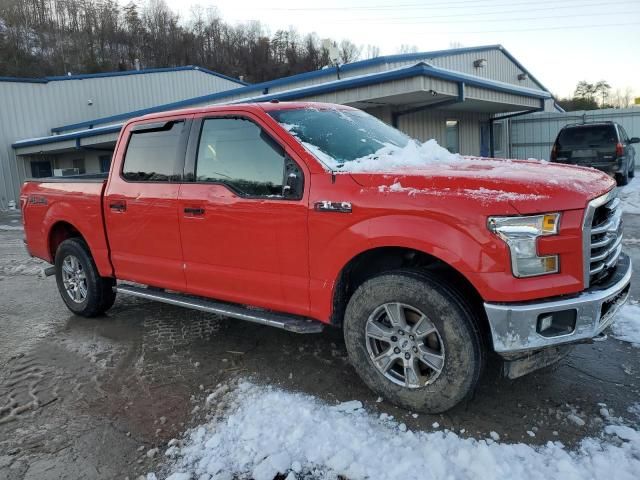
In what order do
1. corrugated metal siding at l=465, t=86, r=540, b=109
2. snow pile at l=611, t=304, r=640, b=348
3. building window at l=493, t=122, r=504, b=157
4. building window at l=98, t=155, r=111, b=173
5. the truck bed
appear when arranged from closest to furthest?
1. snow pile at l=611, t=304, r=640, b=348
2. the truck bed
3. corrugated metal siding at l=465, t=86, r=540, b=109
4. building window at l=493, t=122, r=504, b=157
5. building window at l=98, t=155, r=111, b=173

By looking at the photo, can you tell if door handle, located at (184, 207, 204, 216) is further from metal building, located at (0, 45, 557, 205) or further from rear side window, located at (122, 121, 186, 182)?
metal building, located at (0, 45, 557, 205)

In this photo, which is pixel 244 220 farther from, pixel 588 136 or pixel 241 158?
pixel 588 136

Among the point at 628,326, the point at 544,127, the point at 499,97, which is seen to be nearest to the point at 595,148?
the point at 499,97

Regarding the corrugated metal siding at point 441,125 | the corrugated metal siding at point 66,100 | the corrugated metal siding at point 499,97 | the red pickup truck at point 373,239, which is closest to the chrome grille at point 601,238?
the red pickup truck at point 373,239

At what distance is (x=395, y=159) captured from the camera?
3592mm

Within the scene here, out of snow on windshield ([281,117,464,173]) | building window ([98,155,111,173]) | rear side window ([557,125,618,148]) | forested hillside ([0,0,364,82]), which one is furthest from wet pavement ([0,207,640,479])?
forested hillside ([0,0,364,82])

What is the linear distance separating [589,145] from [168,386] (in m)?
13.0

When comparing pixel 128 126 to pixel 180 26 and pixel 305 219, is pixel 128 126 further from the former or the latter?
pixel 180 26

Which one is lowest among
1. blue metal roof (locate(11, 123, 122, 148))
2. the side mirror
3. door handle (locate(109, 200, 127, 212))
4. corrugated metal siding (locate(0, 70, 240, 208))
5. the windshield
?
door handle (locate(109, 200, 127, 212))

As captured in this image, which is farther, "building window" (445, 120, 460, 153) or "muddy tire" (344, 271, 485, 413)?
"building window" (445, 120, 460, 153)

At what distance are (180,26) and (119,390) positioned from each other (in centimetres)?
7091

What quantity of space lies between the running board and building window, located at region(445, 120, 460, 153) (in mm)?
14336

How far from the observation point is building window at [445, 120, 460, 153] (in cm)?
1720


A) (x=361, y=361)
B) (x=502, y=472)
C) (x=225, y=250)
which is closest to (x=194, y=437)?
(x=361, y=361)
